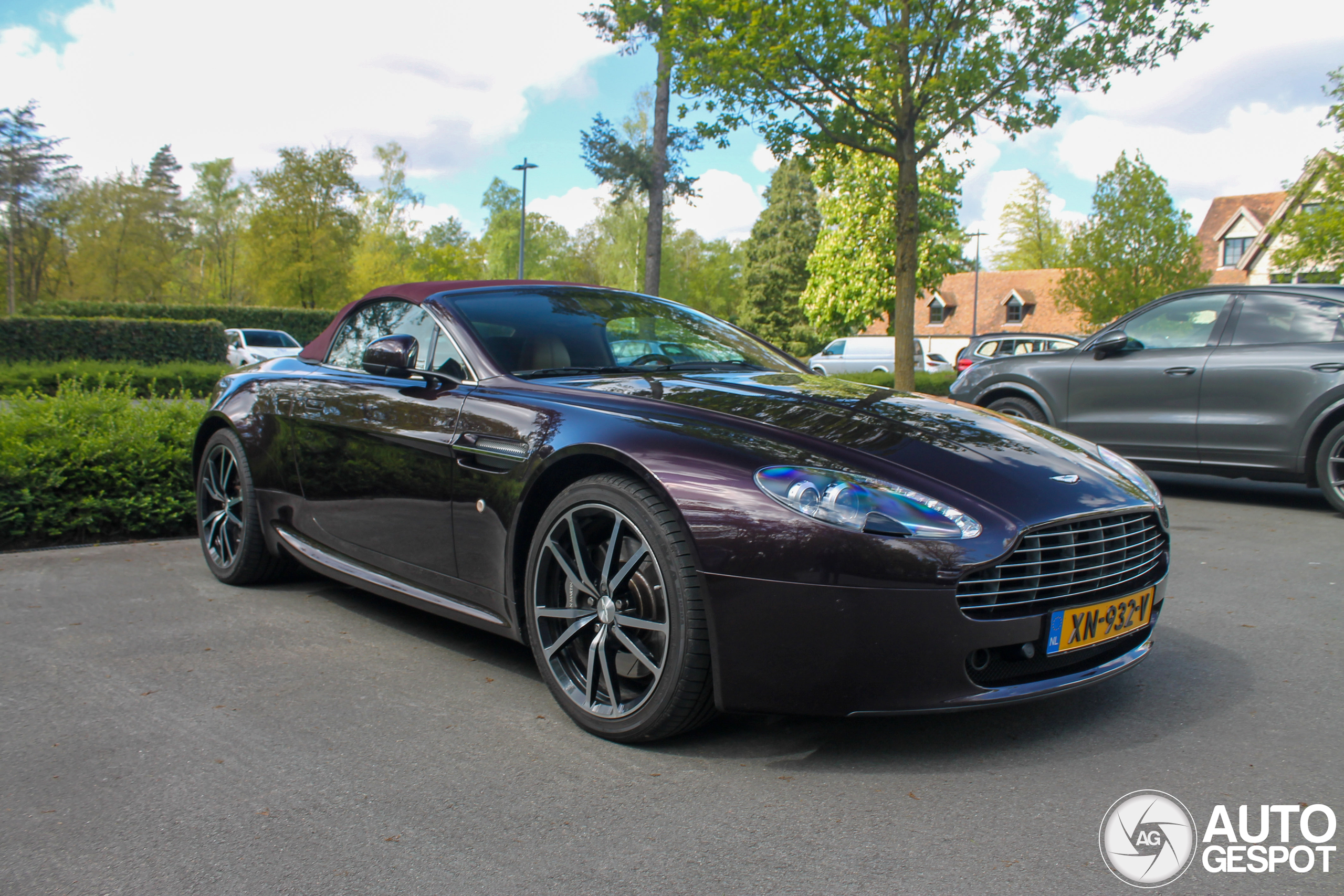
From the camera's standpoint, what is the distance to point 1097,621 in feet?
9.22

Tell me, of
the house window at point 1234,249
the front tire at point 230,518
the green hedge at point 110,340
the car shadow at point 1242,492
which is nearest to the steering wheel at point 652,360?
the front tire at point 230,518

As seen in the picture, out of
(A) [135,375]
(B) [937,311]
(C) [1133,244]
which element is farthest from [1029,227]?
(A) [135,375]

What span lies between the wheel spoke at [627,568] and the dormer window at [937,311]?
63.9 m

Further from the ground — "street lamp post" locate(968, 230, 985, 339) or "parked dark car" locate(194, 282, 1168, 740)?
"street lamp post" locate(968, 230, 985, 339)

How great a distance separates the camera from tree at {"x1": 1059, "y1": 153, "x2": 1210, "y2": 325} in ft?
105

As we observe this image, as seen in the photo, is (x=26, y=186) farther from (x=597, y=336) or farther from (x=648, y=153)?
(x=597, y=336)

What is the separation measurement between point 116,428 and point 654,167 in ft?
51.5

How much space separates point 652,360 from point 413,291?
3.61 ft

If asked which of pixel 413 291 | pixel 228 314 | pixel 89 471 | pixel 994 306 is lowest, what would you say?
pixel 89 471

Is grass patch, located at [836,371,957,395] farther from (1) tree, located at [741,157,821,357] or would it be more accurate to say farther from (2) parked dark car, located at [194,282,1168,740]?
(1) tree, located at [741,157,821,357]

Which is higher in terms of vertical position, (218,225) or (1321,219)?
(218,225)

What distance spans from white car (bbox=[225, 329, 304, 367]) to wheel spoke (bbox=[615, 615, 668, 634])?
27609mm

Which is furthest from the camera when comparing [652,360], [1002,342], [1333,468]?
[1002,342]

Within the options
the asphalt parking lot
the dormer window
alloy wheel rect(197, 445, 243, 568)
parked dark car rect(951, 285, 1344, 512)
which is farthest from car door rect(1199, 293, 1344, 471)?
the dormer window
